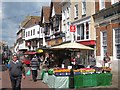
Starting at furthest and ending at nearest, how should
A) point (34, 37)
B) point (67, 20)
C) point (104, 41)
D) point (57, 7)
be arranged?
1. point (34, 37)
2. point (57, 7)
3. point (67, 20)
4. point (104, 41)

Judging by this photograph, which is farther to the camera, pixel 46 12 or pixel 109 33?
pixel 46 12

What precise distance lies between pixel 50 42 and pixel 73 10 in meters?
18.0

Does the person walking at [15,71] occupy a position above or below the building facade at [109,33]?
below

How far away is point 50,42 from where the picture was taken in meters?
52.3

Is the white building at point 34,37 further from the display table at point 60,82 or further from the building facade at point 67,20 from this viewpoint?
the display table at point 60,82

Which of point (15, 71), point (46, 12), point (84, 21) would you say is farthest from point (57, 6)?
point (15, 71)

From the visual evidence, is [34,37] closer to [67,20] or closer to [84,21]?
[67,20]

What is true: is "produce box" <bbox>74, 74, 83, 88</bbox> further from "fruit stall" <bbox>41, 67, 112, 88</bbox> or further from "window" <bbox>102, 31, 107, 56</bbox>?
"window" <bbox>102, 31, 107, 56</bbox>

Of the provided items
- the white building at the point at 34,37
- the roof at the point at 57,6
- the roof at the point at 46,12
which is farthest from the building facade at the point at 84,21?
the white building at the point at 34,37

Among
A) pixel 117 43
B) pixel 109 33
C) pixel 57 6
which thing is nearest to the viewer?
pixel 117 43


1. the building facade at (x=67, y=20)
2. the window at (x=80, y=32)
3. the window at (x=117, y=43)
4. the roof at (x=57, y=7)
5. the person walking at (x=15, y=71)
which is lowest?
the person walking at (x=15, y=71)

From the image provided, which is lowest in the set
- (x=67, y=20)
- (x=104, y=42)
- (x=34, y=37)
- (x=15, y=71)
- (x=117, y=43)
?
(x=15, y=71)

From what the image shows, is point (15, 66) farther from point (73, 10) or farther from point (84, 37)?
point (73, 10)

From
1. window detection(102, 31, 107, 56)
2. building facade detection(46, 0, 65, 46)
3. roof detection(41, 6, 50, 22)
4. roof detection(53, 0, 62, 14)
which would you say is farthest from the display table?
roof detection(41, 6, 50, 22)
